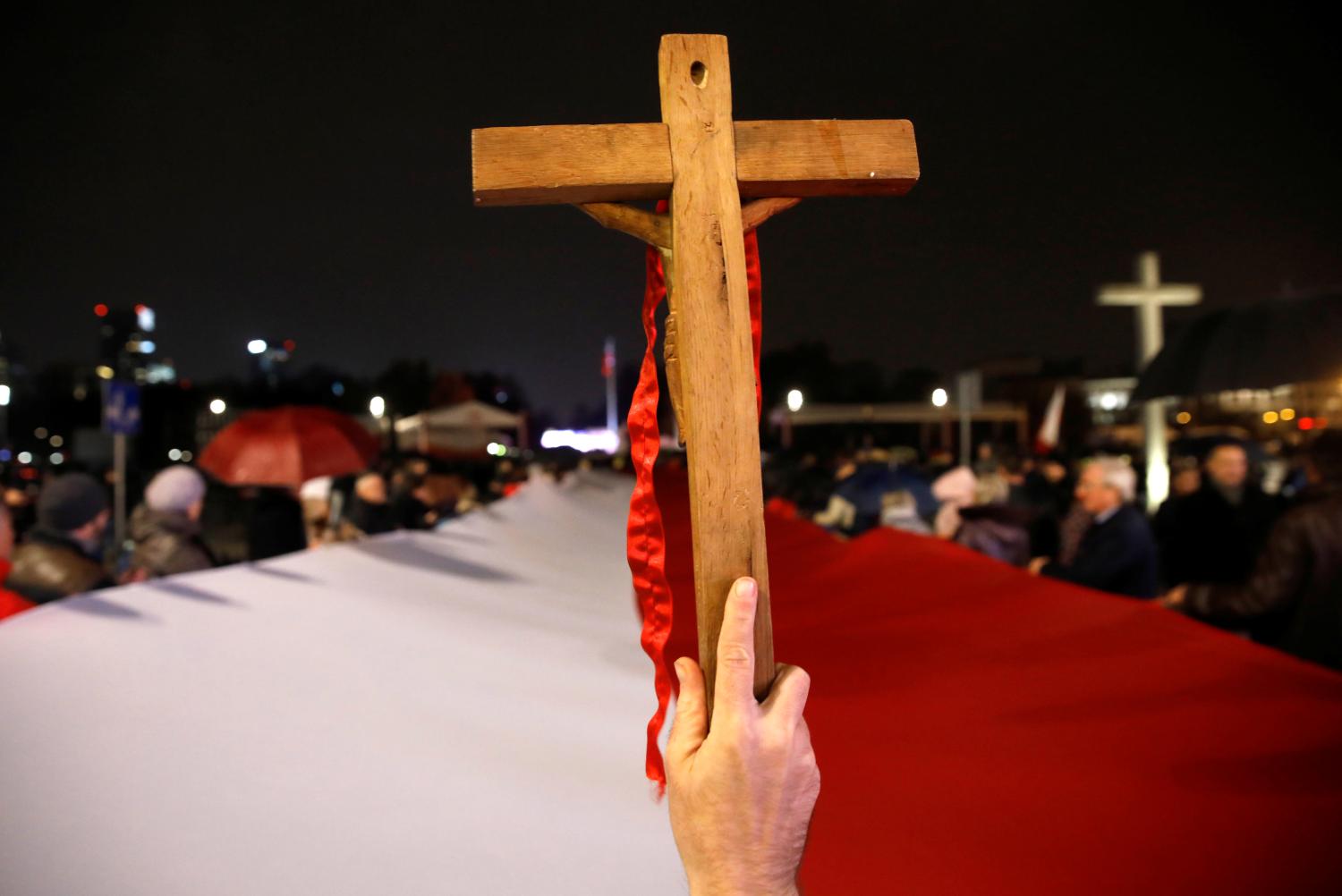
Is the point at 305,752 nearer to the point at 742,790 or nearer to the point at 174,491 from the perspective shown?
the point at 742,790

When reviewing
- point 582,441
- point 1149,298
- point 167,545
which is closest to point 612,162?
point 167,545

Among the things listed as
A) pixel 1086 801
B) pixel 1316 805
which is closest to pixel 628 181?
pixel 1086 801

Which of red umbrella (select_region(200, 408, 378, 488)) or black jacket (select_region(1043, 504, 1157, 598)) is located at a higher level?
red umbrella (select_region(200, 408, 378, 488))

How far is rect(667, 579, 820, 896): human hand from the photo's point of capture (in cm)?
138

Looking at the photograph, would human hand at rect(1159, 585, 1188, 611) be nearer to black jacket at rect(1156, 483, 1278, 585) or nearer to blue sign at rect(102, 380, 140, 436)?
black jacket at rect(1156, 483, 1278, 585)

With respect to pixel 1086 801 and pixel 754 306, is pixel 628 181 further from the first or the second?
pixel 1086 801

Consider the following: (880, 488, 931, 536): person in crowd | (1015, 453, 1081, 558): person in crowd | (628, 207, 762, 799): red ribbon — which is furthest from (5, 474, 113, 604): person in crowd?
(1015, 453, 1081, 558): person in crowd

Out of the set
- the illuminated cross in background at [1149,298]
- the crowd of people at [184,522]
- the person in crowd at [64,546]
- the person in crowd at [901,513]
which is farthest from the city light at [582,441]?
the person in crowd at [64,546]

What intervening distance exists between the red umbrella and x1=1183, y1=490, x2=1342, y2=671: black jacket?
689 centimetres

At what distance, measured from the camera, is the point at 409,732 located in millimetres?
2221

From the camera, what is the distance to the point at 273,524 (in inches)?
283

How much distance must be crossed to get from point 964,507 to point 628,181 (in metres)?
6.09

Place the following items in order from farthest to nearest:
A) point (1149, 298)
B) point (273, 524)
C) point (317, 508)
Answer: point (1149, 298)
point (317, 508)
point (273, 524)

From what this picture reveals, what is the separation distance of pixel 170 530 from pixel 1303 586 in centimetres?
555
